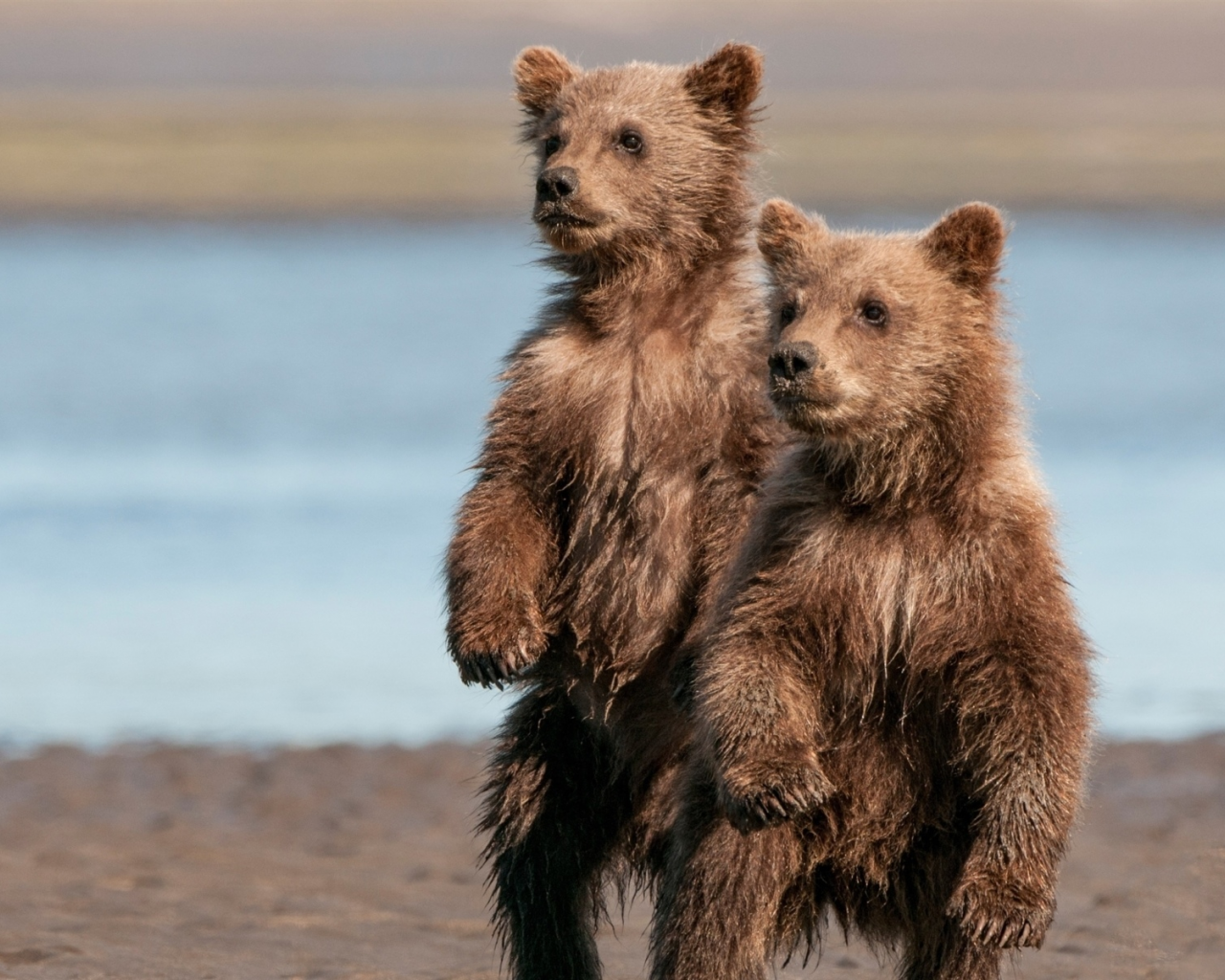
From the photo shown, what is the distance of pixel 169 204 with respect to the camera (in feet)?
112

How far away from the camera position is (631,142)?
6.87 m

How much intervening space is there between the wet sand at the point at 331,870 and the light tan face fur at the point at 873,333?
2.07 metres

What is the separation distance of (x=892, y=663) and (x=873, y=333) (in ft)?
3.03

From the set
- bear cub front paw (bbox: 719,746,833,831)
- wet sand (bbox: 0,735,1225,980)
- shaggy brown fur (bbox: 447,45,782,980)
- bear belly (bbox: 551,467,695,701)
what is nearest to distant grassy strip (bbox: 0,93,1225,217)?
wet sand (bbox: 0,735,1225,980)

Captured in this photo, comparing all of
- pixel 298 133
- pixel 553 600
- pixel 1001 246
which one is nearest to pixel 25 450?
pixel 553 600

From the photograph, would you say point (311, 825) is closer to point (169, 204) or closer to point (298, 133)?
point (169, 204)

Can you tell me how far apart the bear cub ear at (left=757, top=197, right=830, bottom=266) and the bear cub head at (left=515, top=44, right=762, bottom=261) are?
2.18 feet

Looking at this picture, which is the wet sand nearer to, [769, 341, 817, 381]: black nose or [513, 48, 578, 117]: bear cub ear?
[769, 341, 817, 381]: black nose

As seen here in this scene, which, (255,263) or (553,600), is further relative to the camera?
(255,263)

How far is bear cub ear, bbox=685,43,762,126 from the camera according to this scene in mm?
6969

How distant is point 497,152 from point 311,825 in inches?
1358

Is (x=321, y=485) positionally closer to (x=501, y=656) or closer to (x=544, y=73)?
(x=544, y=73)

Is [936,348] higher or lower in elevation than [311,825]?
higher

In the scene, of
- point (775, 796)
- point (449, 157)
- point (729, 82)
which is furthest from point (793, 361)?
point (449, 157)
